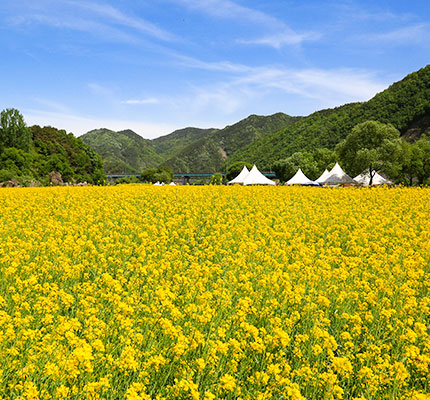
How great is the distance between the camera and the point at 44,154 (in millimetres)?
91438

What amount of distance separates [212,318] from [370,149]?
145 feet

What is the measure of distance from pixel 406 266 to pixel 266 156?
463 feet

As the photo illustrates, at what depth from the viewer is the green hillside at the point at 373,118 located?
9812cm

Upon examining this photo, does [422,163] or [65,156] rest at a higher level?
[65,156]

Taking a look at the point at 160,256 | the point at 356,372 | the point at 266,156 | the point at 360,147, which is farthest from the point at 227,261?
the point at 266,156

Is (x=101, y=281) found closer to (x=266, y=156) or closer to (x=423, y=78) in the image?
(x=423, y=78)

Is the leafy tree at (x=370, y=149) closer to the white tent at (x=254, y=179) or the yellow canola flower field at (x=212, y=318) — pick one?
the white tent at (x=254, y=179)

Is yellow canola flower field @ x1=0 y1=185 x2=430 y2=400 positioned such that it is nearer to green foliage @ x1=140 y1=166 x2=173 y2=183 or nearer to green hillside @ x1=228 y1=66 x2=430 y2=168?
green hillside @ x1=228 y1=66 x2=430 y2=168

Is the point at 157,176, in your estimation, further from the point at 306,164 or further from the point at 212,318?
the point at 212,318

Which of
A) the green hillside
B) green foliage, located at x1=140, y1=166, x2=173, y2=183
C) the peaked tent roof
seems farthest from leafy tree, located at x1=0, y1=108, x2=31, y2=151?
the green hillside

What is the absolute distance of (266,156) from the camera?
5699 inches

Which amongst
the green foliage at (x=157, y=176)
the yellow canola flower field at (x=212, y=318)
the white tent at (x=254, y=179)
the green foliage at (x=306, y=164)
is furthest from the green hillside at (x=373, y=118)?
the yellow canola flower field at (x=212, y=318)

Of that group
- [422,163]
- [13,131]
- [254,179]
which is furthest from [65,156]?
[422,163]

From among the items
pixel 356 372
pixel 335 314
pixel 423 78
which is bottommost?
pixel 356 372
